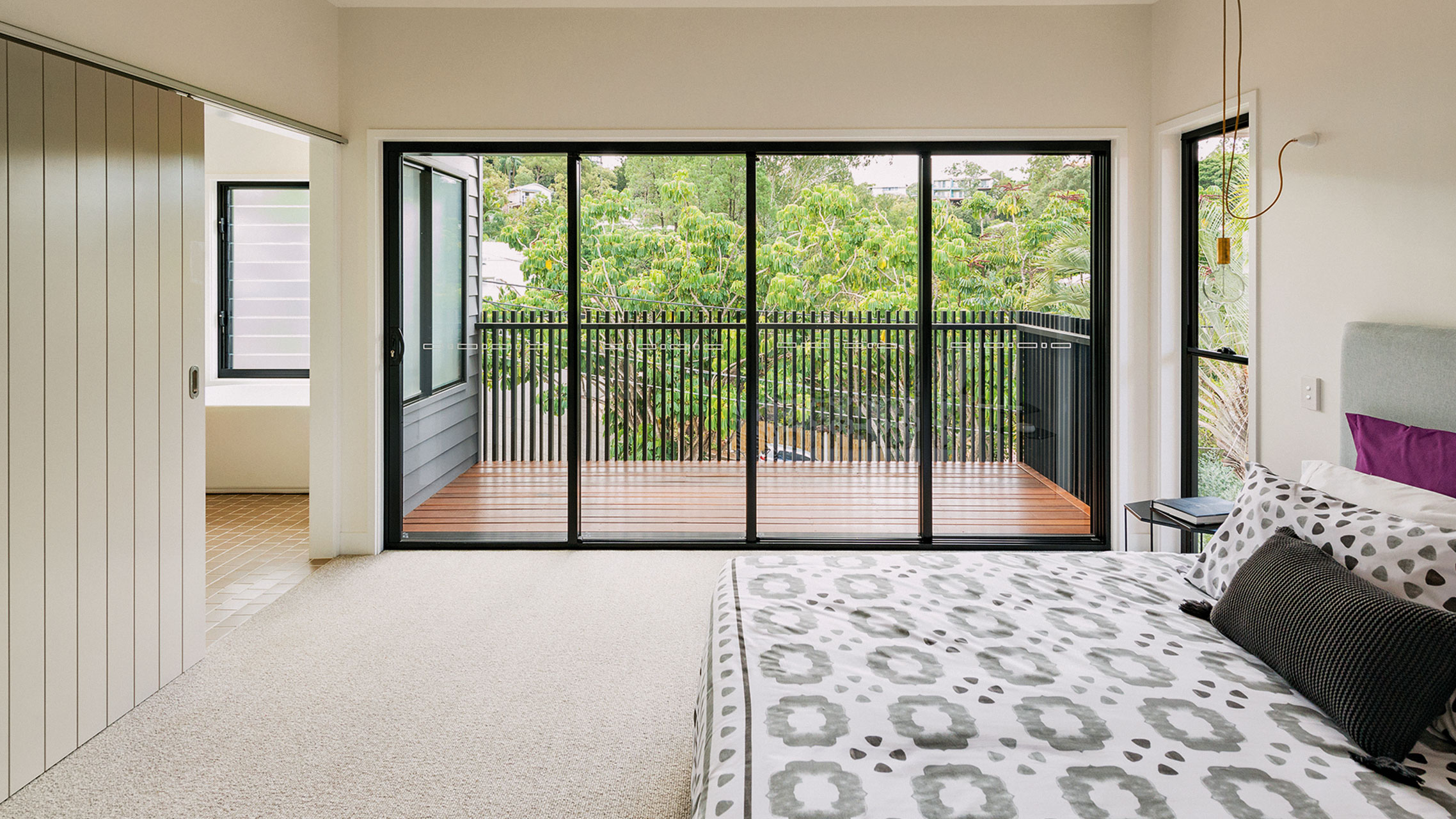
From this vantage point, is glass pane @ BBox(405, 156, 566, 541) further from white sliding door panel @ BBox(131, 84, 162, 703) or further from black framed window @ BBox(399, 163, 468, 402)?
white sliding door panel @ BBox(131, 84, 162, 703)

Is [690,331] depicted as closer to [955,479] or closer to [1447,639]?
[955,479]

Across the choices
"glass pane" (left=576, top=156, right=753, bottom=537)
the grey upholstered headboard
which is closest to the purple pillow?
the grey upholstered headboard

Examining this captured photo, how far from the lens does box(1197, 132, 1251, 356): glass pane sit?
11.8ft

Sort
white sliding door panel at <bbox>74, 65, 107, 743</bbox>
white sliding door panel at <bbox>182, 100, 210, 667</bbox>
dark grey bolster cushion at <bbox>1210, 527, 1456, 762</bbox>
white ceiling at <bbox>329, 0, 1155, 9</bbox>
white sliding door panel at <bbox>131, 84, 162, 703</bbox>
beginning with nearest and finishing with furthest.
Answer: dark grey bolster cushion at <bbox>1210, 527, 1456, 762</bbox> → white sliding door panel at <bbox>74, 65, 107, 743</bbox> → white sliding door panel at <bbox>131, 84, 162, 703</bbox> → white sliding door panel at <bbox>182, 100, 210, 667</bbox> → white ceiling at <bbox>329, 0, 1155, 9</bbox>

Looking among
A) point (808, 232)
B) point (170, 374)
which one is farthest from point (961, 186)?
point (170, 374)

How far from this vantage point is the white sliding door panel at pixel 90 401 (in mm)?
2439

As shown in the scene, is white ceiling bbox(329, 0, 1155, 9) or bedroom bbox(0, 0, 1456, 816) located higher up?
white ceiling bbox(329, 0, 1155, 9)

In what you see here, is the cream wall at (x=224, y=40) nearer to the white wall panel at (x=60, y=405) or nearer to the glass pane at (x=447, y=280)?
the white wall panel at (x=60, y=405)

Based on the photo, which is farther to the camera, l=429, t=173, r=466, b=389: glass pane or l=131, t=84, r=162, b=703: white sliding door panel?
l=429, t=173, r=466, b=389: glass pane

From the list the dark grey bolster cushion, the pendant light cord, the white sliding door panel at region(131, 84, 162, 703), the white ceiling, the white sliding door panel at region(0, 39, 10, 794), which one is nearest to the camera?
the dark grey bolster cushion

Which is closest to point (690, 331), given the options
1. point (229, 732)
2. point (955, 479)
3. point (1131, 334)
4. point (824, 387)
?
point (824, 387)

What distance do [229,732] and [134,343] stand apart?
1.23 meters

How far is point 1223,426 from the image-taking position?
12.6 ft

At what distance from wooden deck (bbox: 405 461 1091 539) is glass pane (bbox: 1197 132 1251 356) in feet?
3.79
